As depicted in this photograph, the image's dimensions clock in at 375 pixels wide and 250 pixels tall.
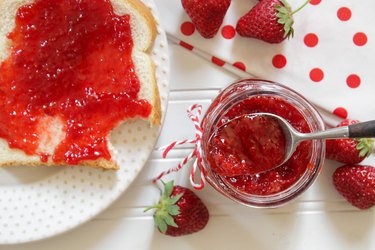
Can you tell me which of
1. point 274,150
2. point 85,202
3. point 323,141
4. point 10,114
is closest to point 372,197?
point 323,141

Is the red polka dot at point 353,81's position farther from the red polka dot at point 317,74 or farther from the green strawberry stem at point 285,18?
the green strawberry stem at point 285,18

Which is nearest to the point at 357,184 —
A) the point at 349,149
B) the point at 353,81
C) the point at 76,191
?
the point at 349,149

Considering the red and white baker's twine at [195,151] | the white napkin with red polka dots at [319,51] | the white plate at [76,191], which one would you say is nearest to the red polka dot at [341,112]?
the white napkin with red polka dots at [319,51]

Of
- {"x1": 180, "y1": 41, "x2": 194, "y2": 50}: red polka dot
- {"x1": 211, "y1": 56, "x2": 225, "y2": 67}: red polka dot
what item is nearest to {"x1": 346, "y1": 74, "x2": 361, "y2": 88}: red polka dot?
{"x1": 211, "y1": 56, "x2": 225, "y2": 67}: red polka dot

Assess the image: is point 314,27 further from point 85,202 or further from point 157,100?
point 85,202

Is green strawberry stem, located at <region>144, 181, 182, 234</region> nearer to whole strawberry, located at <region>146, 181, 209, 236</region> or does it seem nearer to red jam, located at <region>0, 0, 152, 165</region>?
whole strawberry, located at <region>146, 181, 209, 236</region>

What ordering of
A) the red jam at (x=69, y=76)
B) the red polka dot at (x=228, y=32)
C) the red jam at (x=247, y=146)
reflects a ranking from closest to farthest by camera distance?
the red jam at (x=247, y=146), the red jam at (x=69, y=76), the red polka dot at (x=228, y=32)
